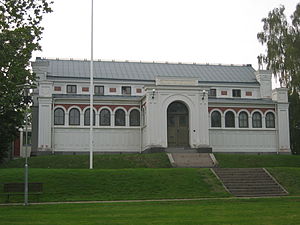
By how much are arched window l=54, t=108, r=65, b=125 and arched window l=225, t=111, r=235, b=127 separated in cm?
1646

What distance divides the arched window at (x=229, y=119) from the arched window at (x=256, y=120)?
2202 mm

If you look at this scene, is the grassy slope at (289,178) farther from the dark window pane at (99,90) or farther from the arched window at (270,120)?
the dark window pane at (99,90)

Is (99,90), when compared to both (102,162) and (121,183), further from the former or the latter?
(121,183)

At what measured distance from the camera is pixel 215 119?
49500 millimetres

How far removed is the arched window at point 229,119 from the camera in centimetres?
4966

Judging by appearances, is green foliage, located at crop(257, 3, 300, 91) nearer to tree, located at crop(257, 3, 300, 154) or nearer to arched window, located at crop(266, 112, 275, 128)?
tree, located at crop(257, 3, 300, 154)

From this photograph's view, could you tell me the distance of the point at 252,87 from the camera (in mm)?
54781

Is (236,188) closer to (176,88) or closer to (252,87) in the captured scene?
(176,88)

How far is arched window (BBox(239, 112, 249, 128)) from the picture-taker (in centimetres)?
4991

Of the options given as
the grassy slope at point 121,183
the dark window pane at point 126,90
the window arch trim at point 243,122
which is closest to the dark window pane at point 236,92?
the window arch trim at point 243,122

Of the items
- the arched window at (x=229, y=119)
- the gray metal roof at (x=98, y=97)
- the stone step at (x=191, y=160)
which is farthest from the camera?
the arched window at (x=229, y=119)

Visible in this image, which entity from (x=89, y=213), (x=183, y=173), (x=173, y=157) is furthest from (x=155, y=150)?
(x=89, y=213)

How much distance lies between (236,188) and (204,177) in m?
2.45

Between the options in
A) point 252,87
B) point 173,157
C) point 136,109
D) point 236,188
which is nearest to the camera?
point 236,188
